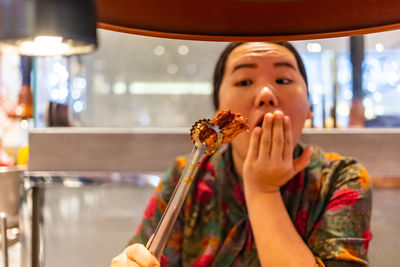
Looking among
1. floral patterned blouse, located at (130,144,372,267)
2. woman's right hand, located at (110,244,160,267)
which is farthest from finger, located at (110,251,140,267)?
floral patterned blouse, located at (130,144,372,267)

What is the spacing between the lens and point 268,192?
2.53 ft

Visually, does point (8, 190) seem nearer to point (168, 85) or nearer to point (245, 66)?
point (245, 66)

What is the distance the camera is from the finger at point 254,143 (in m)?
0.72

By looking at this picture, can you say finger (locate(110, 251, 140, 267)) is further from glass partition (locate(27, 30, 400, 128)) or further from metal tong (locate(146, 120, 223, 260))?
glass partition (locate(27, 30, 400, 128))

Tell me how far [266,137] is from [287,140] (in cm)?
4

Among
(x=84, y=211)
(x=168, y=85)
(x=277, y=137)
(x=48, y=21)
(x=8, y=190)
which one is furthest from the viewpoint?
(x=168, y=85)

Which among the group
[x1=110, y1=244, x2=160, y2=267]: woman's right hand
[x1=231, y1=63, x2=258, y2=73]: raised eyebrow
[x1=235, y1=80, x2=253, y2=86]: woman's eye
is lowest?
[x1=110, y1=244, x2=160, y2=267]: woman's right hand

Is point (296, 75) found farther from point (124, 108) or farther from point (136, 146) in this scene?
point (124, 108)

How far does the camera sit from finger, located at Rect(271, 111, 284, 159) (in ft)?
2.32

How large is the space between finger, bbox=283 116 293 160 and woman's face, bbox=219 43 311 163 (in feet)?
0.12

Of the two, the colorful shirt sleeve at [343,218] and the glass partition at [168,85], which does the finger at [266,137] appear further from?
the glass partition at [168,85]

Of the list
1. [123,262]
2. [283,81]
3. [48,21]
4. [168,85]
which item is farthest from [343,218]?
[168,85]

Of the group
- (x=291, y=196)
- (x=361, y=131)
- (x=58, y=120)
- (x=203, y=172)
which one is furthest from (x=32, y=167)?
(x=361, y=131)

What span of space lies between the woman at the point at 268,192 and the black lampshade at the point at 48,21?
41 centimetres
